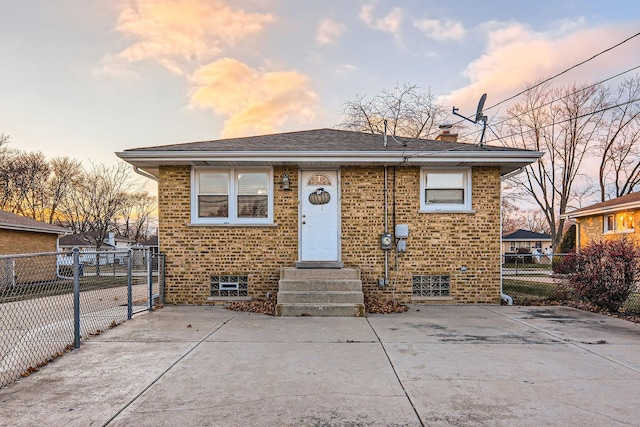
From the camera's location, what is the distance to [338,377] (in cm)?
411

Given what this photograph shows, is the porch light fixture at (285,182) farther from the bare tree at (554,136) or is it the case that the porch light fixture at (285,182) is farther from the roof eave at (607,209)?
the bare tree at (554,136)

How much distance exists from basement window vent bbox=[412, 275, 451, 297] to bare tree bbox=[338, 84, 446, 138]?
21956mm

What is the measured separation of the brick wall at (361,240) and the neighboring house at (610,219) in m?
9.30

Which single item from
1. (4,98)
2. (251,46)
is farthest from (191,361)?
(4,98)

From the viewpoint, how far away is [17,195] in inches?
1312

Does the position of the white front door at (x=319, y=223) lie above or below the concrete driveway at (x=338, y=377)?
above

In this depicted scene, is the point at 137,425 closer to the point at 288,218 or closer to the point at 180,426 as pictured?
the point at 180,426

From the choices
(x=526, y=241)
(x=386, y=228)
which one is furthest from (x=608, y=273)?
(x=526, y=241)

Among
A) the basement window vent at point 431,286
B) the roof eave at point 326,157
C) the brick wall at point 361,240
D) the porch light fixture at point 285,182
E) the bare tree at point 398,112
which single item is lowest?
the basement window vent at point 431,286

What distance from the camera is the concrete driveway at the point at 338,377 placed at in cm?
322

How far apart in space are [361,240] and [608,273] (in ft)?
16.4

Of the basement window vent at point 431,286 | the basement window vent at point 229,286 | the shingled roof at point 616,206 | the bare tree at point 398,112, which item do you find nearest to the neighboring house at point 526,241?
the bare tree at point 398,112

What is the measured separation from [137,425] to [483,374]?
331 centimetres

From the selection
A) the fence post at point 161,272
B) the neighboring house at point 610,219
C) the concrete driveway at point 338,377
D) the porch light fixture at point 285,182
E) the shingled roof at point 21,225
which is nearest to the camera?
the concrete driveway at point 338,377
